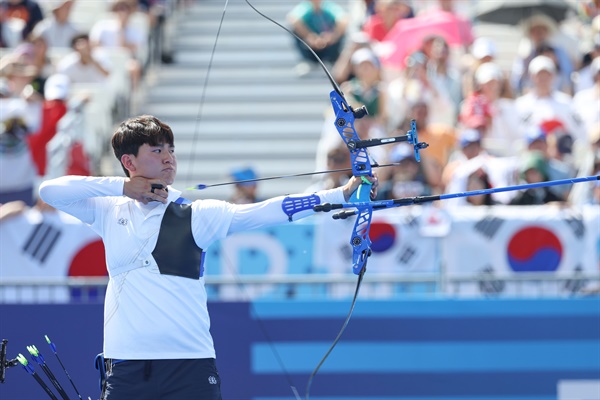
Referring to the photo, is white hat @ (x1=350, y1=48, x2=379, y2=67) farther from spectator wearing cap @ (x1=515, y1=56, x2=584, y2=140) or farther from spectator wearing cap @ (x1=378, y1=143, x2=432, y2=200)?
spectator wearing cap @ (x1=378, y1=143, x2=432, y2=200)

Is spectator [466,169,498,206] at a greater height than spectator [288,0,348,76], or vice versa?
spectator [288,0,348,76]

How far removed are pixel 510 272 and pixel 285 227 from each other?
66.7 inches

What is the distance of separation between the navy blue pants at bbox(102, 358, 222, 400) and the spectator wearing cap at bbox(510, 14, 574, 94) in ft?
24.9

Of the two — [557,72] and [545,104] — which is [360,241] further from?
[557,72]

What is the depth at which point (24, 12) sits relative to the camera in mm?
14320

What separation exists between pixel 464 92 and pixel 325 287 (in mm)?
4389

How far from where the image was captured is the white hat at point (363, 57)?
11.9 metres

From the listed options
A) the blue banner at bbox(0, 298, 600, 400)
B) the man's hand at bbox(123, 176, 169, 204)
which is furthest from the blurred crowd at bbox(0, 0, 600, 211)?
the man's hand at bbox(123, 176, 169, 204)

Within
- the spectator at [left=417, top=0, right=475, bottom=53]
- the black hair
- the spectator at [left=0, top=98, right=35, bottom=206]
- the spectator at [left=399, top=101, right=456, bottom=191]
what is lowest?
the black hair

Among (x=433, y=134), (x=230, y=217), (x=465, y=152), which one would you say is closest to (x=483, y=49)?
(x=433, y=134)

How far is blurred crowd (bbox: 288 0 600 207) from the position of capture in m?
10.4

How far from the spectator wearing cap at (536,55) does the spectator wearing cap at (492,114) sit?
1.82 ft

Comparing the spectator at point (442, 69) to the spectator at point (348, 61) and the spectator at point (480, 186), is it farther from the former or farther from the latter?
the spectator at point (480, 186)

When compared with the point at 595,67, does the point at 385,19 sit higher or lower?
higher
